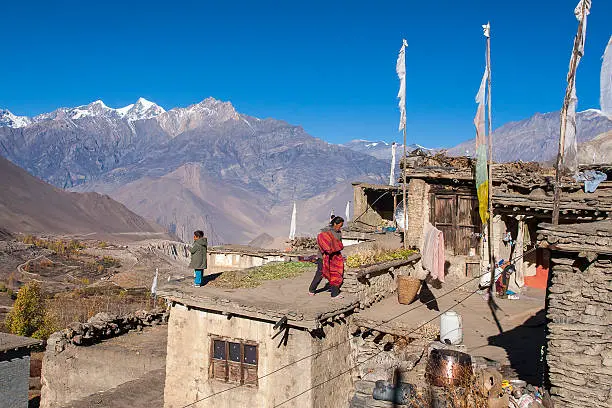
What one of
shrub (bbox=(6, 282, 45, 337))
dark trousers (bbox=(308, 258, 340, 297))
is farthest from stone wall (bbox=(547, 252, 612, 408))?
shrub (bbox=(6, 282, 45, 337))

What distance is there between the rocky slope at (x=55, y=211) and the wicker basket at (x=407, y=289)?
84.0 metres

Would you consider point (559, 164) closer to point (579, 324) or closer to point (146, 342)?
point (579, 324)

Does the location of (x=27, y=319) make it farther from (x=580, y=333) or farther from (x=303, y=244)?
(x=580, y=333)

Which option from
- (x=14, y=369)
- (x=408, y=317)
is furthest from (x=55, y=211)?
(x=408, y=317)

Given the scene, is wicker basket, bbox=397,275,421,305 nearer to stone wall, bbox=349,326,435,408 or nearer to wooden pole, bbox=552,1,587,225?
stone wall, bbox=349,326,435,408

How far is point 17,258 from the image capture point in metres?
55.1

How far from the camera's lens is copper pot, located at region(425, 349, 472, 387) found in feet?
26.8

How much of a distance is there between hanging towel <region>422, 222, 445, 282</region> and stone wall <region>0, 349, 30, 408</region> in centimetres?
1214

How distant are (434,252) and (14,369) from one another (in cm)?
1268

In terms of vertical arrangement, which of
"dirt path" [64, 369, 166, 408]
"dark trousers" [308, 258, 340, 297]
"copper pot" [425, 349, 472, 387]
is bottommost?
"dirt path" [64, 369, 166, 408]

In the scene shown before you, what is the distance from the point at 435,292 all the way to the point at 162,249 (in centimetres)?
6317

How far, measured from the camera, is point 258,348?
1031 centimetres

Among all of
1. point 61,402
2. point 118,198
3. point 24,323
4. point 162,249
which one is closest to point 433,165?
point 61,402

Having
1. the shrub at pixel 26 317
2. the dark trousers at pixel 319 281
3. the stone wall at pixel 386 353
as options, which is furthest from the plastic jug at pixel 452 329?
the shrub at pixel 26 317
